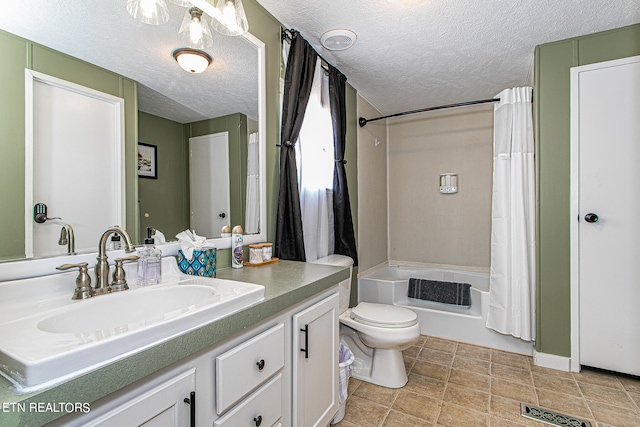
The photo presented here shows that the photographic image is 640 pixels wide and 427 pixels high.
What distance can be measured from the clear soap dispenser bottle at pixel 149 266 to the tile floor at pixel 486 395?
1.29 metres

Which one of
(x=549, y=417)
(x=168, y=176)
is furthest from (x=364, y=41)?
(x=549, y=417)

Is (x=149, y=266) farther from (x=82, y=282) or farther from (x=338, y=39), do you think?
(x=338, y=39)

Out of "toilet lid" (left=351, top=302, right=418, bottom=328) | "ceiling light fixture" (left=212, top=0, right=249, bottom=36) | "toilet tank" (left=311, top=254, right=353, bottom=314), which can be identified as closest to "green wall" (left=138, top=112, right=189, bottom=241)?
"ceiling light fixture" (left=212, top=0, right=249, bottom=36)

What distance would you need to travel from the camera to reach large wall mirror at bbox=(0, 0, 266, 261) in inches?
36.2

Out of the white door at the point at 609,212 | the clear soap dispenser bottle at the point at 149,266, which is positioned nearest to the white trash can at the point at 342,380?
the clear soap dispenser bottle at the point at 149,266

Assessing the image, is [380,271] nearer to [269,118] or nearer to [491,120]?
[491,120]

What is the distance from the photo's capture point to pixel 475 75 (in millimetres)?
2740

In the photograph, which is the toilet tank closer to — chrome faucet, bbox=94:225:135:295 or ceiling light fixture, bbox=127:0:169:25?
chrome faucet, bbox=94:225:135:295

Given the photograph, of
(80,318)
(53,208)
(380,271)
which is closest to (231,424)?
(80,318)

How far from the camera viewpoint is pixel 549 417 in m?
1.73

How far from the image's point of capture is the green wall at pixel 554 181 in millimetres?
2203

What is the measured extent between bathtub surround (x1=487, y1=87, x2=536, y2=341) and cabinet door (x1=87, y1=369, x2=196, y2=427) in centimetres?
243

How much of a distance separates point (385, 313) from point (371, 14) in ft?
6.10

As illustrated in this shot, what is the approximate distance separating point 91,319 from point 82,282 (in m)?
0.13
